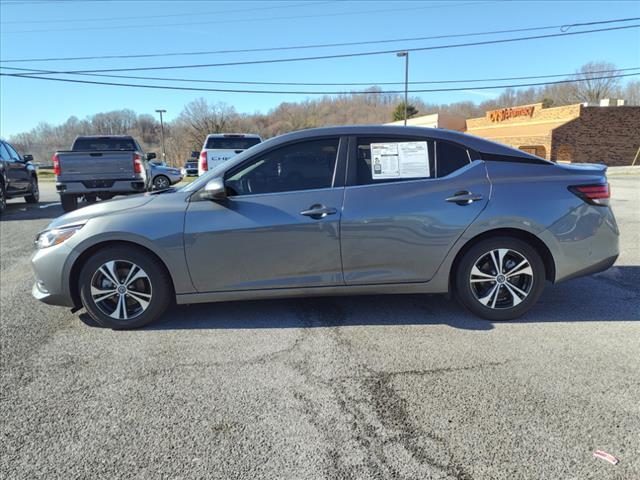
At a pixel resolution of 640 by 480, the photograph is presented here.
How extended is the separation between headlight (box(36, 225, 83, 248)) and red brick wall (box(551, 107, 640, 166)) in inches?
1231

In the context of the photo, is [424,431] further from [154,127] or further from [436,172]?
[154,127]

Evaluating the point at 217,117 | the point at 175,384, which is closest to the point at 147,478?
the point at 175,384

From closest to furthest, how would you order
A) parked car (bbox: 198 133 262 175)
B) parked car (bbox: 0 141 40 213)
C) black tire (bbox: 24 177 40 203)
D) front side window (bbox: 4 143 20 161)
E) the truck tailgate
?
1. the truck tailgate
2. parked car (bbox: 198 133 262 175)
3. parked car (bbox: 0 141 40 213)
4. front side window (bbox: 4 143 20 161)
5. black tire (bbox: 24 177 40 203)

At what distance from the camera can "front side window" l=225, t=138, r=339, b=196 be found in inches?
157

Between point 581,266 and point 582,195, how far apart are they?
621 mm

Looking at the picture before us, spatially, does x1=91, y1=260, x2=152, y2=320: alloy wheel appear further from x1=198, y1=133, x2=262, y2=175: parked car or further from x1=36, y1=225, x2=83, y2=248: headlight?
x1=198, y1=133, x2=262, y2=175: parked car

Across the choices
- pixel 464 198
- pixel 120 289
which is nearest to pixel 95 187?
pixel 120 289

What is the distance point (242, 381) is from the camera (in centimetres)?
314

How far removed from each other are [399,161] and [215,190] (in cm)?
160

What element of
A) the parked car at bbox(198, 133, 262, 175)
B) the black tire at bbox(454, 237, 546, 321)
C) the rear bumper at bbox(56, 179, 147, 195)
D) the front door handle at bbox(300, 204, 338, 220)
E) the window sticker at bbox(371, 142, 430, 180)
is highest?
the parked car at bbox(198, 133, 262, 175)

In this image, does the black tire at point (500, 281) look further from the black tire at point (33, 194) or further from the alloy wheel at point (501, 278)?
the black tire at point (33, 194)

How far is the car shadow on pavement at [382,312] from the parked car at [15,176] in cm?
974

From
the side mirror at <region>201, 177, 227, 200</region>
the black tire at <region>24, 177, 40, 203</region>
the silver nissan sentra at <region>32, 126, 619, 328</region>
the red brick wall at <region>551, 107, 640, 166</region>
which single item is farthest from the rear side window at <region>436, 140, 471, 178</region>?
the red brick wall at <region>551, 107, 640, 166</region>

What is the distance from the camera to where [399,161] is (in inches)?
159
